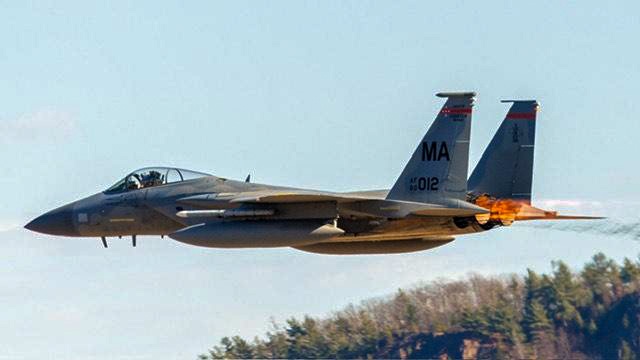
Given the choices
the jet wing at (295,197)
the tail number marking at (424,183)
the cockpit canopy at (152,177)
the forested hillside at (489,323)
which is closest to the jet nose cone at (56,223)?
the cockpit canopy at (152,177)

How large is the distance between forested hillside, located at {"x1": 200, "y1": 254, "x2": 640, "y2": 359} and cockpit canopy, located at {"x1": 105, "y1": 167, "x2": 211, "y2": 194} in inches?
744

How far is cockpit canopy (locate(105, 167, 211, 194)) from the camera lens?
138 ft

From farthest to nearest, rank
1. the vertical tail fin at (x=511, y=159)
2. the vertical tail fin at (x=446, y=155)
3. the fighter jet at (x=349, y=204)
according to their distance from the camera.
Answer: the vertical tail fin at (x=511, y=159)
the fighter jet at (x=349, y=204)
the vertical tail fin at (x=446, y=155)

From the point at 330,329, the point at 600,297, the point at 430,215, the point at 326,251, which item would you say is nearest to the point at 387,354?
the point at 330,329

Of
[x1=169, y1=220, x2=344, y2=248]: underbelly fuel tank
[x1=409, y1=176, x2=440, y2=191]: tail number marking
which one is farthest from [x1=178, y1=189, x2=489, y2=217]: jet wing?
[x1=169, y1=220, x2=344, y2=248]: underbelly fuel tank

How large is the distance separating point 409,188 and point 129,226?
6.66 m

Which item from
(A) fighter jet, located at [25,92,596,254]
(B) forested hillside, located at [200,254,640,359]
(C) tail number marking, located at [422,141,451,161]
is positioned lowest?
(B) forested hillside, located at [200,254,640,359]

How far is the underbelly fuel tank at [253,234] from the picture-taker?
39.5 metres

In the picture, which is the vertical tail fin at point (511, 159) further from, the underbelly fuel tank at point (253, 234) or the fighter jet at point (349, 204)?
the underbelly fuel tank at point (253, 234)

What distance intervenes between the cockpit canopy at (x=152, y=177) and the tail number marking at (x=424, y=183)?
5.12 metres

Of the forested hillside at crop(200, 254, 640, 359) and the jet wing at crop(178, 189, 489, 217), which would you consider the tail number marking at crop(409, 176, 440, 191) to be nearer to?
the jet wing at crop(178, 189, 489, 217)

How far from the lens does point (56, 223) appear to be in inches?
1683

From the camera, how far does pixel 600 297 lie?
6306 centimetres

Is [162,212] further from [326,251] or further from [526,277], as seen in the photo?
[526,277]
